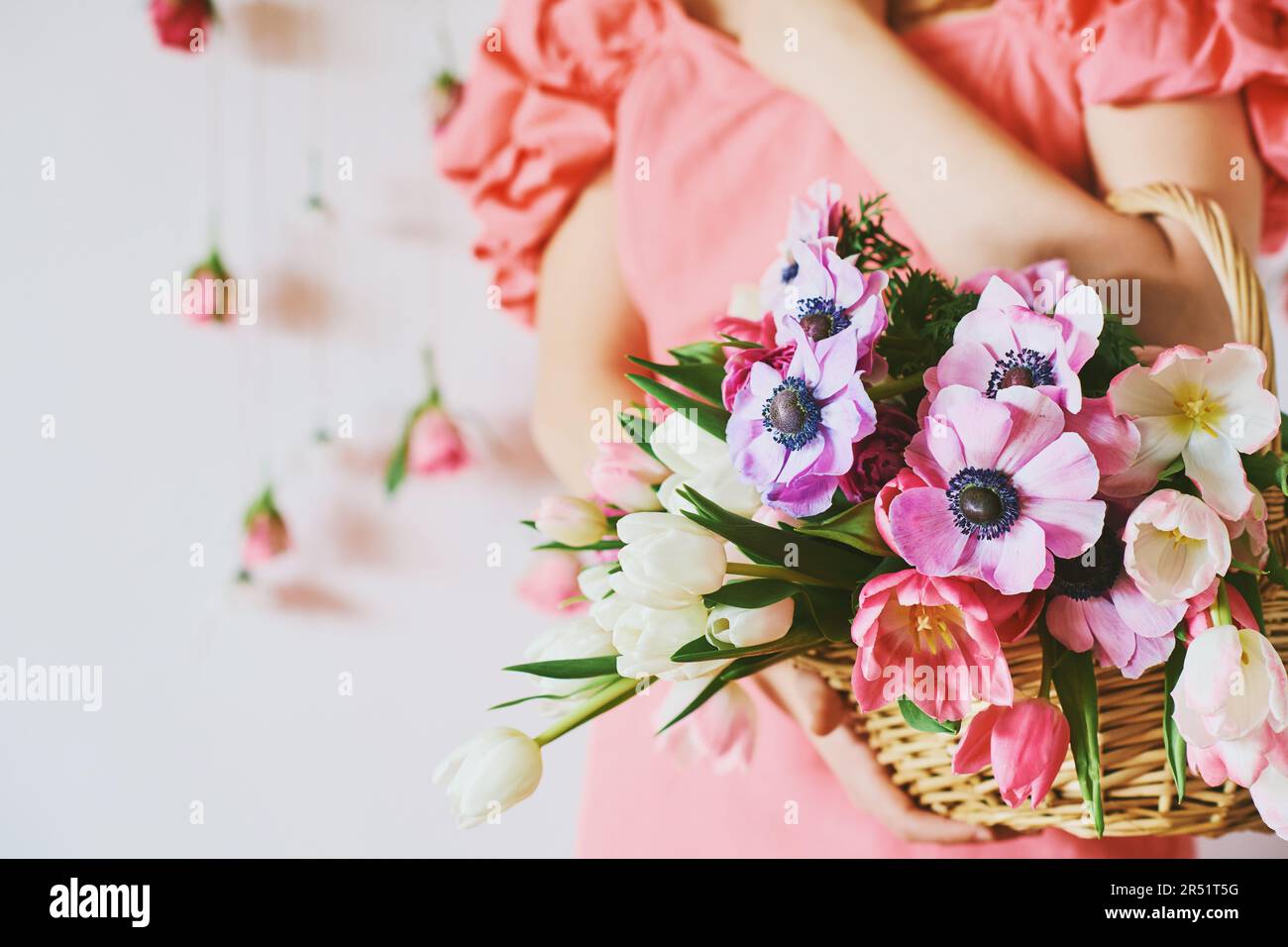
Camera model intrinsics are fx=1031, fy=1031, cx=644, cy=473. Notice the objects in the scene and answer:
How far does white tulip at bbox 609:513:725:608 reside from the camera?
388 mm

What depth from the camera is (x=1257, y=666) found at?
37 centimetres

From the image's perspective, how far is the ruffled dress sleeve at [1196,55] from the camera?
65 centimetres

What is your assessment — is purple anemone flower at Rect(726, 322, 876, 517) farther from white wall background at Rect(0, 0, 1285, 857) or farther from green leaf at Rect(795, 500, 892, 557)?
white wall background at Rect(0, 0, 1285, 857)

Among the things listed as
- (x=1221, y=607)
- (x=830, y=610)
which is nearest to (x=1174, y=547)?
(x=1221, y=607)

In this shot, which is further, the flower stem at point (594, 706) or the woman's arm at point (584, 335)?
the woman's arm at point (584, 335)

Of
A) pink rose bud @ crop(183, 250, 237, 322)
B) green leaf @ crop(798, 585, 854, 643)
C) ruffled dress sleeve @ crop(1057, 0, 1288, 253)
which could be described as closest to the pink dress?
ruffled dress sleeve @ crop(1057, 0, 1288, 253)

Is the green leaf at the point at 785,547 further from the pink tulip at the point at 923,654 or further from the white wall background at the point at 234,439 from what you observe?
the white wall background at the point at 234,439

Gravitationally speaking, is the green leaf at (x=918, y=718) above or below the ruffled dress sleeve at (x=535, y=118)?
below

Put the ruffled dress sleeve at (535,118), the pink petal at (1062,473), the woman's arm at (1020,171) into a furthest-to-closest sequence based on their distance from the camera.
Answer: the ruffled dress sleeve at (535,118) < the woman's arm at (1020,171) < the pink petal at (1062,473)

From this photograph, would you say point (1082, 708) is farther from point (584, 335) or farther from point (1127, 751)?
point (584, 335)

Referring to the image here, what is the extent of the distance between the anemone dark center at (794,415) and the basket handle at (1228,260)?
22cm

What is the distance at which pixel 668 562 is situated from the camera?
1.27 feet

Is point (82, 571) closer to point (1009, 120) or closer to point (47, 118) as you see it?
point (47, 118)

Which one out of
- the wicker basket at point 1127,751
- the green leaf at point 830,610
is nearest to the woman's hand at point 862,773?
the wicker basket at point 1127,751
